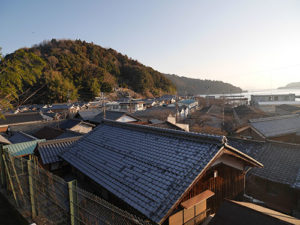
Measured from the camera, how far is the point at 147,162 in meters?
6.33

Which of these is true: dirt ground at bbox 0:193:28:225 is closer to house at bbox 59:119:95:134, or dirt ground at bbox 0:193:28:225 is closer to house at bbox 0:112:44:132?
house at bbox 59:119:95:134

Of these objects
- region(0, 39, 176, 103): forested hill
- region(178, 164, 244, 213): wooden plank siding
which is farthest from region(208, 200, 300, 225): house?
region(0, 39, 176, 103): forested hill

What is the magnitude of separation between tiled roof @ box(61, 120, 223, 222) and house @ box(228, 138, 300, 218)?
6.81 meters

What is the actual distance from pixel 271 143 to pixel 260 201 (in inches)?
169

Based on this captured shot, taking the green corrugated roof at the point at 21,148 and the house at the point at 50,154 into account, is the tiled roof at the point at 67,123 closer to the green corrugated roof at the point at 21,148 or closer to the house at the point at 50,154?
the green corrugated roof at the point at 21,148

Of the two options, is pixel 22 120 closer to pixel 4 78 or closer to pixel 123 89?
pixel 4 78

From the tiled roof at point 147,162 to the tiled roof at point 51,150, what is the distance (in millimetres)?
1575

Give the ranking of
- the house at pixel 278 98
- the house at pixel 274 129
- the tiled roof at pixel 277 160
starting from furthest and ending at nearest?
the house at pixel 278 98, the house at pixel 274 129, the tiled roof at pixel 277 160

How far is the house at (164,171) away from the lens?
15.7 feet

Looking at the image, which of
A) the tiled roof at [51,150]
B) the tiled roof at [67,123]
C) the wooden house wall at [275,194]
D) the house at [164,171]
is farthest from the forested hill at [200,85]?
the house at [164,171]

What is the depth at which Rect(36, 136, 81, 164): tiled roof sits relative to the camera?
10.3m

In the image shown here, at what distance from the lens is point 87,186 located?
798 centimetres

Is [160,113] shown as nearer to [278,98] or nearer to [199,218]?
[199,218]

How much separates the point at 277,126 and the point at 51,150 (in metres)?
20.0
